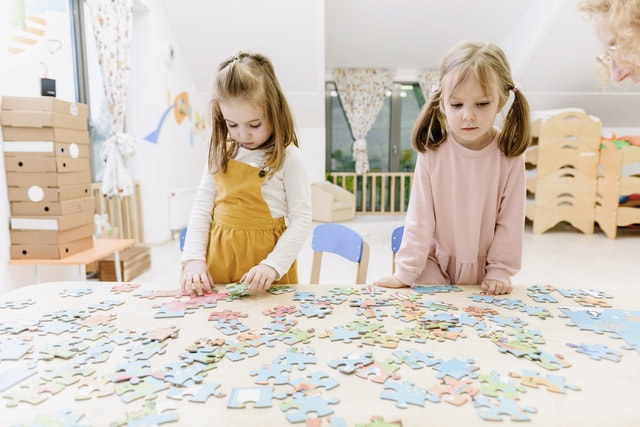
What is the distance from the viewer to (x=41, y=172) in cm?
244

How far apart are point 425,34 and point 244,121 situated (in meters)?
5.49

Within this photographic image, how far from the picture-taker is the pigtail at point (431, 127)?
1335 millimetres

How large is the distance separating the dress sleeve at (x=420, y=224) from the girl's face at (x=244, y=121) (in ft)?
1.57

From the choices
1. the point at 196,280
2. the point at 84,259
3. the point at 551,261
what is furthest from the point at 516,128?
the point at 551,261

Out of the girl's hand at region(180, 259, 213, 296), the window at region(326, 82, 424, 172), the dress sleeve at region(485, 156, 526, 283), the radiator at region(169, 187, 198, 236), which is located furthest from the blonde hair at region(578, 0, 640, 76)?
the window at region(326, 82, 424, 172)

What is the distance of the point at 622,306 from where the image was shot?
1.07 metres

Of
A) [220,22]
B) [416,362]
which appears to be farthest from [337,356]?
[220,22]

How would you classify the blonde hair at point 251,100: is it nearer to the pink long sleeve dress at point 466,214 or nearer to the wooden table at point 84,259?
the pink long sleeve dress at point 466,214

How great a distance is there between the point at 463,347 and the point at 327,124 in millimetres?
6849

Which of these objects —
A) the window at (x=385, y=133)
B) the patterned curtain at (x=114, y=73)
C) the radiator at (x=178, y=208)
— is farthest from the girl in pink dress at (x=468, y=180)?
the window at (x=385, y=133)

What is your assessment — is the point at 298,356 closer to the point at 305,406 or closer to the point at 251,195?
the point at 305,406

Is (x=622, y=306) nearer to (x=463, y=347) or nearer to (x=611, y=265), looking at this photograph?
(x=463, y=347)

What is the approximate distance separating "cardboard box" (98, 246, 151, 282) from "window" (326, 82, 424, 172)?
4.35 m

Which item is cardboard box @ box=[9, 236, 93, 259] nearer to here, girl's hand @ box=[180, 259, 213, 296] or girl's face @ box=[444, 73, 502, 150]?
girl's hand @ box=[180, 259, 213, 296]
